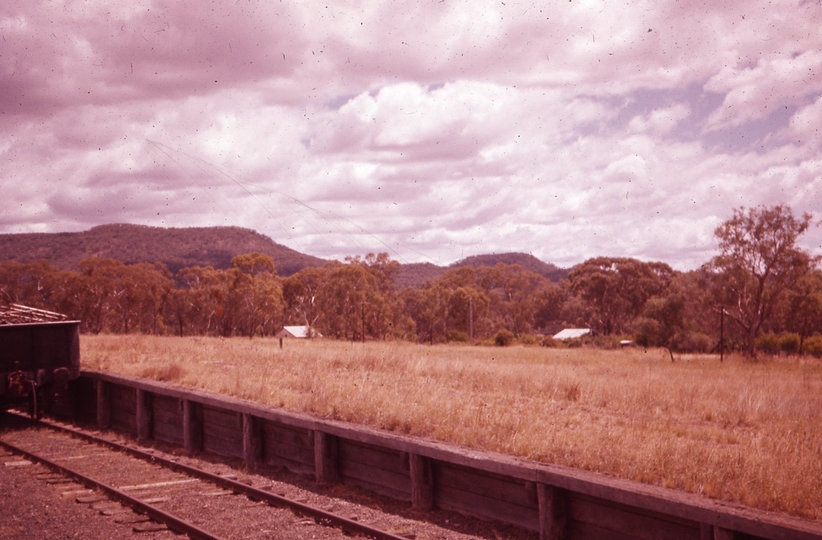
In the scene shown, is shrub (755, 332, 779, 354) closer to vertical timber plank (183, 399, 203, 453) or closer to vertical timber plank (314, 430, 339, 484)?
vertical timber plank (183, 399, 203, 453)

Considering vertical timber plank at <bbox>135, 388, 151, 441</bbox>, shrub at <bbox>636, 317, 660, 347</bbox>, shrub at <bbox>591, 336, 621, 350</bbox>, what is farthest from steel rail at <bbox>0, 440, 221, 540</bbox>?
shrub at <bbox>636, 317, 660, 347</bbox>

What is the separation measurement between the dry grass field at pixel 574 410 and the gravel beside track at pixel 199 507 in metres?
1.18

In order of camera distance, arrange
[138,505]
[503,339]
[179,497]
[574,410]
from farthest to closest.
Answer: [503,339], [574,410], [179,497], [138,505]

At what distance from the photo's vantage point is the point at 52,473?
400 inches

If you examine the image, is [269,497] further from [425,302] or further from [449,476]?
[425,302]

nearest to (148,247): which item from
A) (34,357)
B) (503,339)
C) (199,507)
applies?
(503,339)

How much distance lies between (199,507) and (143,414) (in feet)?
18.2

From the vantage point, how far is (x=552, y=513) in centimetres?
671

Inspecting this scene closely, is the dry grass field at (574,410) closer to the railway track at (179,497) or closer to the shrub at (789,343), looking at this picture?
the railway track at (179,497)

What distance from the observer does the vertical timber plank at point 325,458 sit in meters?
9.32

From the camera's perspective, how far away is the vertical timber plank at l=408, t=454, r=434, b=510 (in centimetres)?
809

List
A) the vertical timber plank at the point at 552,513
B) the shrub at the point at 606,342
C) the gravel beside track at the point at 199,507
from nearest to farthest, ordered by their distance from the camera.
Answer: the vertical timber plank at the point at 552,513, the gravel beside track at the point at 199,507, the shrub at the point at 606,342

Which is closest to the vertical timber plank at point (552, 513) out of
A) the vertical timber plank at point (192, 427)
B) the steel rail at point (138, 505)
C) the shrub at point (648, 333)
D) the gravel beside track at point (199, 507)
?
the gravel beside track at point (199, 507)

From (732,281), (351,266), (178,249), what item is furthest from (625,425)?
(178,249)
